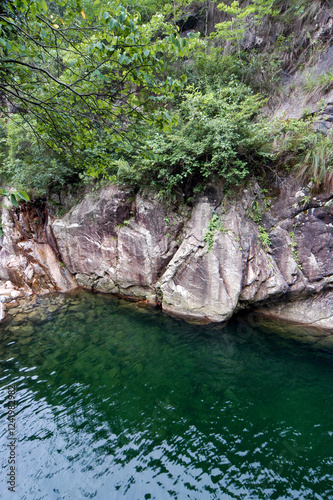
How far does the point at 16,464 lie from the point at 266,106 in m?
12.2

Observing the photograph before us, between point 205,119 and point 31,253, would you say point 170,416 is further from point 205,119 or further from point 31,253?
point 31,253

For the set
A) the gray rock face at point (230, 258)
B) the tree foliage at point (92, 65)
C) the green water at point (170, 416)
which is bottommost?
the green water at point (170, 416)

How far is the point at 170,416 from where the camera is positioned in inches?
171

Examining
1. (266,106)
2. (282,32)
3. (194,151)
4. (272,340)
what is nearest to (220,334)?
(272,340)

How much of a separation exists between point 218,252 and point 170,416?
4334mm

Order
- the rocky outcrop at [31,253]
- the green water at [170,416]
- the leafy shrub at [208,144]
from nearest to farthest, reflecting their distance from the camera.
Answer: the green water at [170,416] < the leafy shrub at [208,144] < the rocky outcrop at [31,253]

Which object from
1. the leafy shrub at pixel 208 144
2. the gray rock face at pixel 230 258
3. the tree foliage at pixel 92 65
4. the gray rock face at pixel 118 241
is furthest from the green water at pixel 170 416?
the leafy shrub at pixel 208 144

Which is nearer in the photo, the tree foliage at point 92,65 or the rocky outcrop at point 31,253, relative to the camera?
the tree foliage at point 92,65

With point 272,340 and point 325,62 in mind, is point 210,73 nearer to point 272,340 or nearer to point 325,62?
point 325,62

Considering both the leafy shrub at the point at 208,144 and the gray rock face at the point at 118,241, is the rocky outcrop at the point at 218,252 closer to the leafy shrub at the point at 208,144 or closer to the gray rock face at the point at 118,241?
the gray rock face at the point at 118,241

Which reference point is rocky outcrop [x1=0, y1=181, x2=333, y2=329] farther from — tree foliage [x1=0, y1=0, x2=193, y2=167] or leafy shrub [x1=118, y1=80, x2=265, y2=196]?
tree foliage [x1=0, y1=0, x2=193, y2=167]

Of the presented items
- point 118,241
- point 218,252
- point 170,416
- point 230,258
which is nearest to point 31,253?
point 118,241

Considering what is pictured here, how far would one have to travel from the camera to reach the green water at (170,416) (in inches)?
133

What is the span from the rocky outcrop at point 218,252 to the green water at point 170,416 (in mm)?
1195
